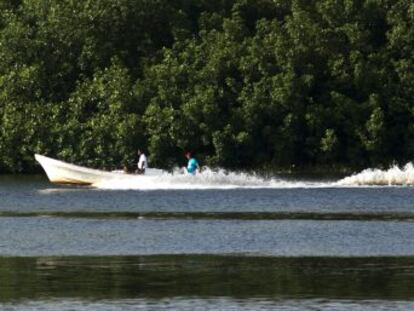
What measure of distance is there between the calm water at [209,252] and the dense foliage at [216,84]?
22.7 metres

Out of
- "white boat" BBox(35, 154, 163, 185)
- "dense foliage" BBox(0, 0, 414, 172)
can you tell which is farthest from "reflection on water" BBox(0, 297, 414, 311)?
"dense foliage" BBox(0, 0, 414, 172)

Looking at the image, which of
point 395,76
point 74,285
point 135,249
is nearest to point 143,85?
point 395,76

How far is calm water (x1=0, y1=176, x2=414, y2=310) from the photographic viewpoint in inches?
1347

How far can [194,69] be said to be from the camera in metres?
98.8

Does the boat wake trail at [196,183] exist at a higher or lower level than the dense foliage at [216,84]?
lower

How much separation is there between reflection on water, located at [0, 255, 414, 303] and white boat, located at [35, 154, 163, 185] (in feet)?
113

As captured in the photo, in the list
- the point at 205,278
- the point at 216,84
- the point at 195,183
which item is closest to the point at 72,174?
the point at 195,183

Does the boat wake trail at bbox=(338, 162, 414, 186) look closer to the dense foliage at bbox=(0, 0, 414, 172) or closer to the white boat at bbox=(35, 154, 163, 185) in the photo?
the white boat at bbox=(35, 154, 163, 185)

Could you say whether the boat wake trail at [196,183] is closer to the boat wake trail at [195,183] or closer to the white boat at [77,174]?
the boat wake trail at [195,183]

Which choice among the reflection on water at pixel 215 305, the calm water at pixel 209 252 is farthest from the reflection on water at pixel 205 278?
the reflection on water at pixel 215 305

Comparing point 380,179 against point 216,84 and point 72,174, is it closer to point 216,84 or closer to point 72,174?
point 72,174

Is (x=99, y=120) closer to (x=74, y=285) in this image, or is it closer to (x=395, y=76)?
(x=395, y=76)

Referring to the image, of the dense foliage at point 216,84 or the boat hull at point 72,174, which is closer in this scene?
the boat hull at point 72,174

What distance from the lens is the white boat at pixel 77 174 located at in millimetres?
77062
